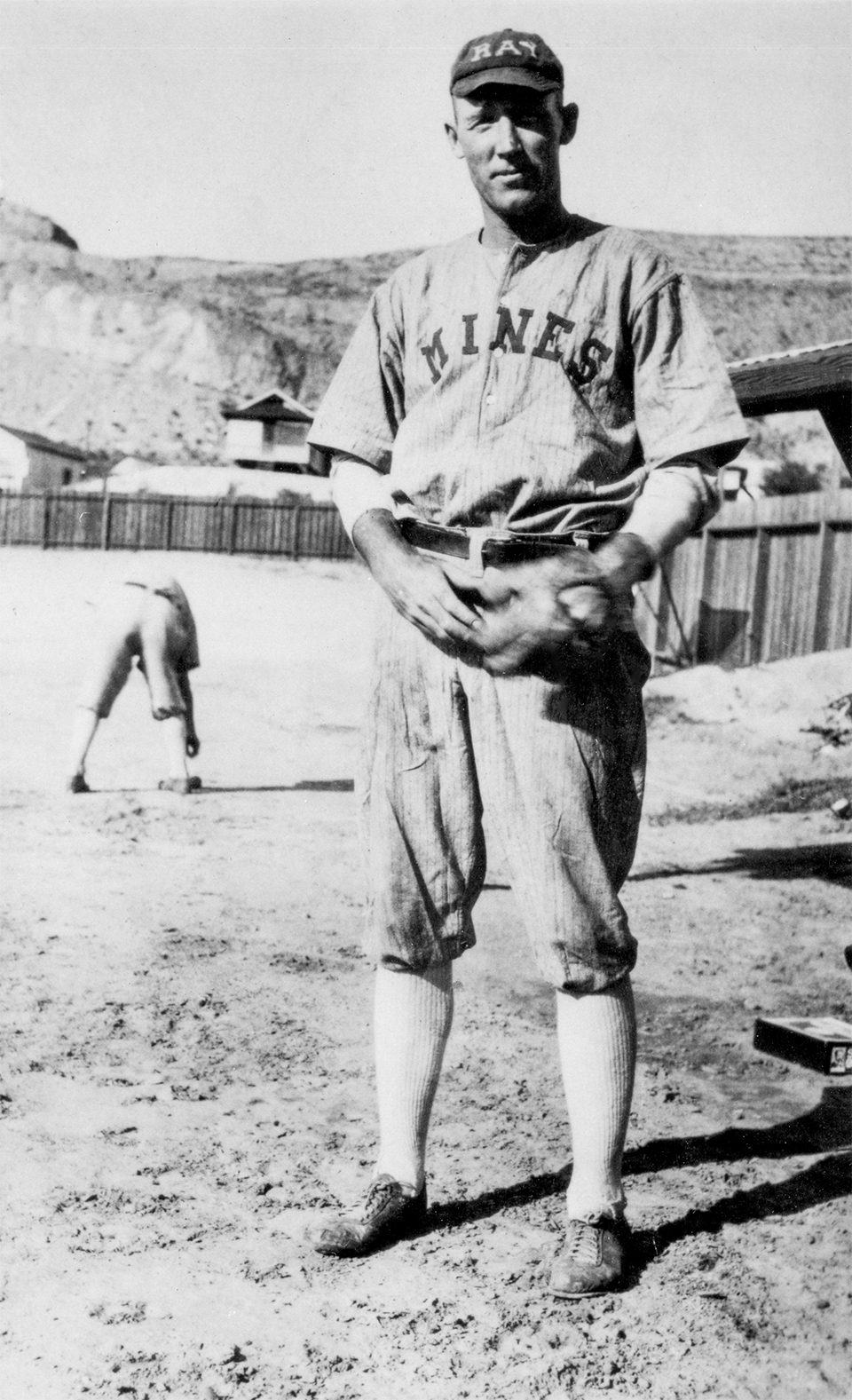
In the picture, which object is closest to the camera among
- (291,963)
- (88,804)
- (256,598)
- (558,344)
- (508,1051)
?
(558,344)

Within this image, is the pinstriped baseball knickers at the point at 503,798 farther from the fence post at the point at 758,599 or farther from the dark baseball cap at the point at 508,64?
the fence post at the point at 758,599

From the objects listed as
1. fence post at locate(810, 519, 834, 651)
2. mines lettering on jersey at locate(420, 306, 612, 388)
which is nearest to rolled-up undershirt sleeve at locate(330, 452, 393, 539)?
mines lettering on jersey at locate(420, 306, 612, 388)

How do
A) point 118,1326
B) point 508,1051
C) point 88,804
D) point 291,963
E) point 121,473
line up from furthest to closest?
point 121,473, point 88,804, point 291,963, point 508,1051, point 118,1326

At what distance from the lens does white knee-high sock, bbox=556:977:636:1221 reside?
2.28 m

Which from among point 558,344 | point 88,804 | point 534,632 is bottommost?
point 88,804

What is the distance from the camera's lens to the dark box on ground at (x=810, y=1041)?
3.01 m

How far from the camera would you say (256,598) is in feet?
74.3

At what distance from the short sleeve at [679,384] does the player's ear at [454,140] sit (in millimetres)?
429

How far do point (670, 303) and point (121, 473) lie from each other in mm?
55152

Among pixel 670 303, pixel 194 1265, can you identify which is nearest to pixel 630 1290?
pixel 194 1265

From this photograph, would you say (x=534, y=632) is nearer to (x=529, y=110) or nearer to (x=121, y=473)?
A: (x=529, y=110)

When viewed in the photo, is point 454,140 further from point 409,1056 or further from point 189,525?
point 189,525

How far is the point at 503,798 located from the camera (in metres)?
2.27

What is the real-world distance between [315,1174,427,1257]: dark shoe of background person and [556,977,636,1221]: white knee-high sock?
11.6 inches
